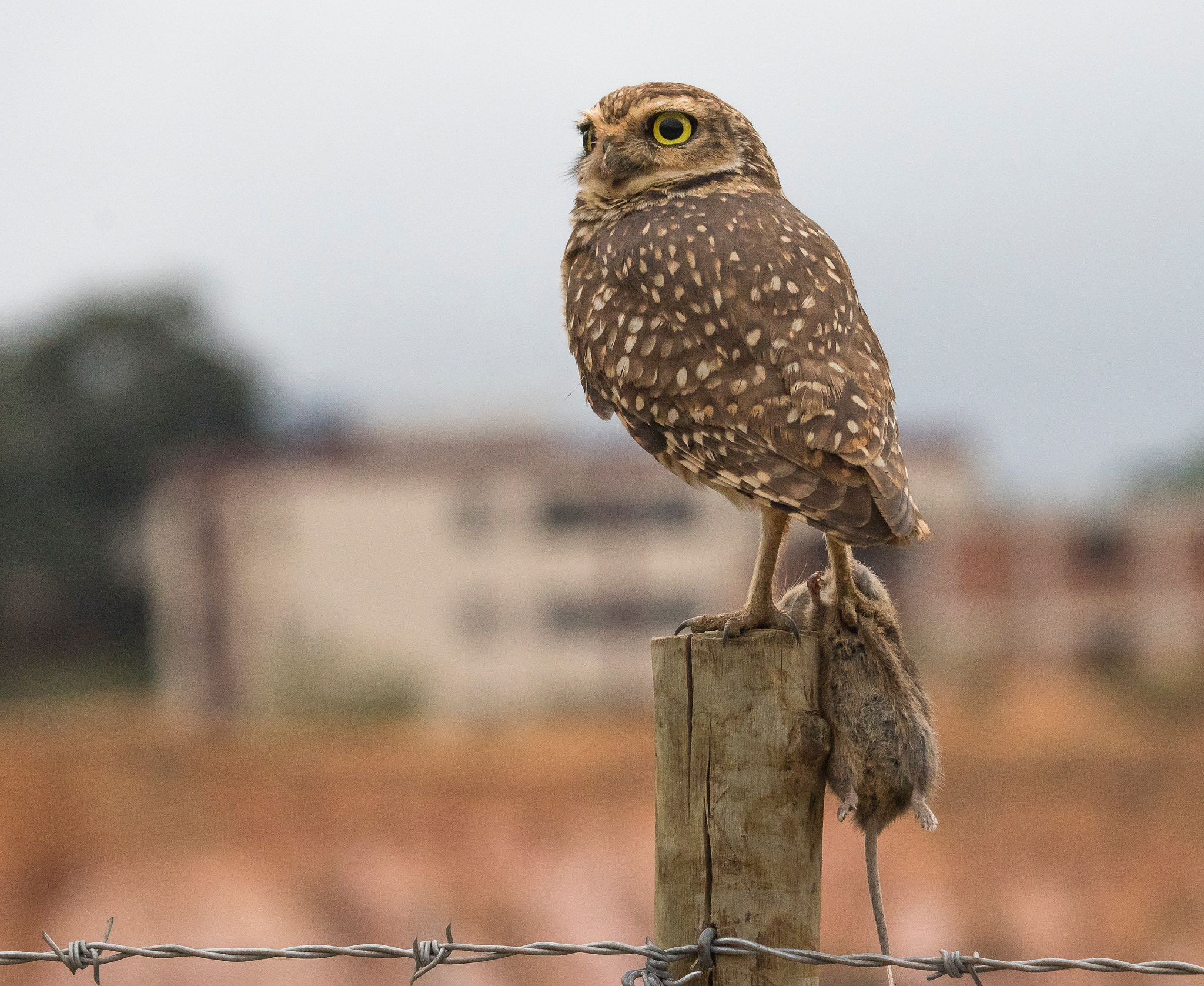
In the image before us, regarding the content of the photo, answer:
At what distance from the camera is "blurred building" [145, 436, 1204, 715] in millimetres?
63156

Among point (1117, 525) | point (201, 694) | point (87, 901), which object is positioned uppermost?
point (1117, 525)

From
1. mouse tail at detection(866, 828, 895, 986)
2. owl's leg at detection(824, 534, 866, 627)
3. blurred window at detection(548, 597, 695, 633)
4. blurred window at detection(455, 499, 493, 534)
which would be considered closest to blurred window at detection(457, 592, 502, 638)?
blurred window at detection(548, 597, 695, 633)

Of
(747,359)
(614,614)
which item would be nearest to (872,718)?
(747,359)

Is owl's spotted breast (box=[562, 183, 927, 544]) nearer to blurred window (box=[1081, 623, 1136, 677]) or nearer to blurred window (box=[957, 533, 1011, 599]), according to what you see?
blurred window (box=[957, 533, 1011, 599])

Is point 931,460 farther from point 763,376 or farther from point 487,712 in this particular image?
point 763,376

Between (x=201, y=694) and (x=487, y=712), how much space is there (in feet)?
47.9

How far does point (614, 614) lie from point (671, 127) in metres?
63.8

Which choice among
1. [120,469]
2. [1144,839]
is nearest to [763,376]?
[1144,839]

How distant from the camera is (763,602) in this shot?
3.91 meters

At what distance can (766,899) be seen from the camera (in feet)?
10.8

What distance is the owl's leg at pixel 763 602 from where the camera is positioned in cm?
379

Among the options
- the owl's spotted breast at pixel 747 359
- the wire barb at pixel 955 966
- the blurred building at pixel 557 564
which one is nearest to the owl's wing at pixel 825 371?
the owl's spotted breast at pixel 747 359

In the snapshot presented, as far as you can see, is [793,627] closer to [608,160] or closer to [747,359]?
[747,359]

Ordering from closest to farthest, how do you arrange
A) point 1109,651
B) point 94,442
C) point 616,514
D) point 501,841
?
point 501,841 → point 616,514 → point 1109,651 → point 94,442
